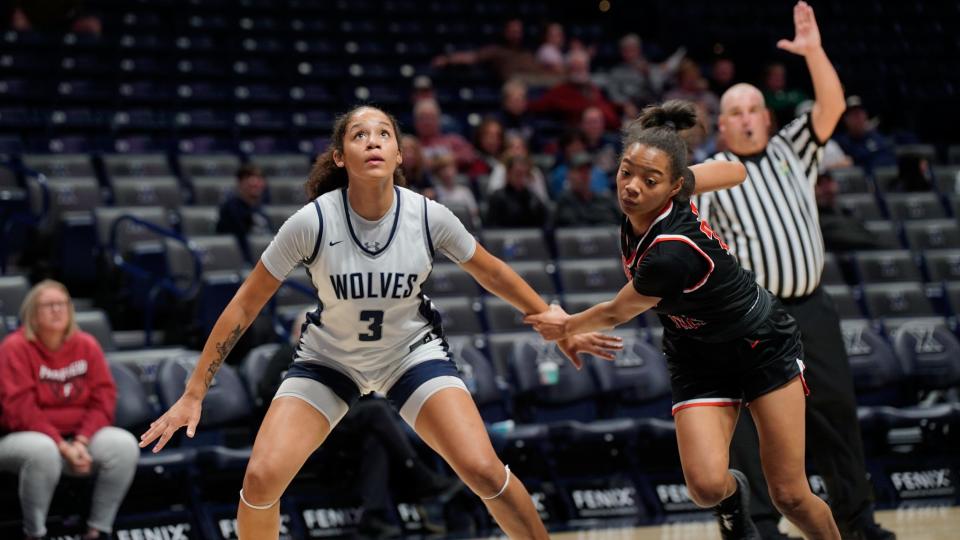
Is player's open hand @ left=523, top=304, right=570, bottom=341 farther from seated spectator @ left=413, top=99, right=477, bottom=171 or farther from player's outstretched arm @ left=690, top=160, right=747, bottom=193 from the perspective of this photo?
seated spectator @ left=413, top=99, right=477, bottom=171

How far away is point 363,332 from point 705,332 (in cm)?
121

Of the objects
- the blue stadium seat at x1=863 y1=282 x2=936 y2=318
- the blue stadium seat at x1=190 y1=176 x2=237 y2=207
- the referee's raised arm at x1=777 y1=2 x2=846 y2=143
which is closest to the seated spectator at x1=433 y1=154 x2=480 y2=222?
the blue stadium seat at x1=190 y1=176 x2=237 y2=207

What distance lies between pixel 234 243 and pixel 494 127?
3.02m

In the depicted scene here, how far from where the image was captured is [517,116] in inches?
461

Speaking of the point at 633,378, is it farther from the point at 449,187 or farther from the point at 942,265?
the point at 942,265

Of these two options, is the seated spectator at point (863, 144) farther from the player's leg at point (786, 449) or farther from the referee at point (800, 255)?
the player's leg at point (786, 449)

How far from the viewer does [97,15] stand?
12352 millimetres

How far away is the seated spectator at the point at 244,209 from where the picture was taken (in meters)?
8.70

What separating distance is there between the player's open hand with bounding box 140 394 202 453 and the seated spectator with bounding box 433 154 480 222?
17.0 ft

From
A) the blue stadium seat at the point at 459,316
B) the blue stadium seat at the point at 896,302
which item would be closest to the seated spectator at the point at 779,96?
the blue stadium seat at the point at 896,302

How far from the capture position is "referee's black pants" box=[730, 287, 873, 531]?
5332mm

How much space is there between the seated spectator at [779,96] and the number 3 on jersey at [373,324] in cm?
931

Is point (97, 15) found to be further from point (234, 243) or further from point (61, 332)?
point (61, 332)

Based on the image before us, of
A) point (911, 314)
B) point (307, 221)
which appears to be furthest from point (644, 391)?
point (307, 221)
